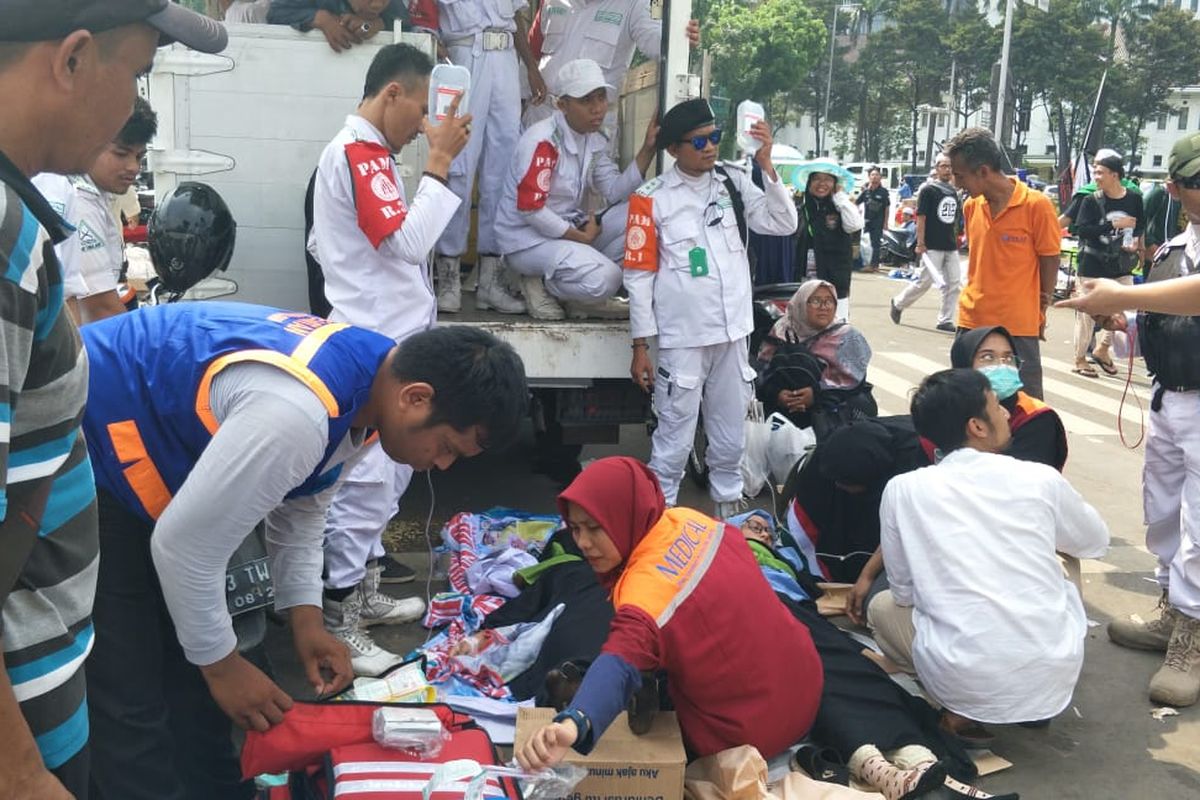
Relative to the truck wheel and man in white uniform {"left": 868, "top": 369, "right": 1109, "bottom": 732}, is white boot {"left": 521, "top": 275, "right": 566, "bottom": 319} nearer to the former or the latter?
the truck wheel

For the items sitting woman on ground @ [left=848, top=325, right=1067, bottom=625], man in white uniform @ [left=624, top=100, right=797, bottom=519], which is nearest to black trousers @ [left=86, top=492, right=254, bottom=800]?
sitting woman on ground @ [left=848, top=325, right=1067, bottom=625]

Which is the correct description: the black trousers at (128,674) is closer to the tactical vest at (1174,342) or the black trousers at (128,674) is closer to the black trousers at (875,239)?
the tactical vest at (1174,342)

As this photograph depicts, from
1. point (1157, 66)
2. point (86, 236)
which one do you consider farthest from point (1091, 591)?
point (1157, 66)

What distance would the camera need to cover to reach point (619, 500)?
9.53ft

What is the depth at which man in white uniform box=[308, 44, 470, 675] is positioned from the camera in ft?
12.9

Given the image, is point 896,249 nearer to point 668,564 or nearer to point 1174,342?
point 1174,342

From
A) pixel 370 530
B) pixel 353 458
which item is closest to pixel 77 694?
pixel 353 458

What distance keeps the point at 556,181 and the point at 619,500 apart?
9.28 feet

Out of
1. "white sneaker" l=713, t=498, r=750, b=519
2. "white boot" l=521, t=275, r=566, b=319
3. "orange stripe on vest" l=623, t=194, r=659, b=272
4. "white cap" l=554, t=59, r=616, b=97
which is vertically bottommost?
"white sneaker" l=713, t=498, r=750, b=519

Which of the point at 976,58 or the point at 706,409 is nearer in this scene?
the point at 706,409

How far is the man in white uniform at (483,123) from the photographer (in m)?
5.33

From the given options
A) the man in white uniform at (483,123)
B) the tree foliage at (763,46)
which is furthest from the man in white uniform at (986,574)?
the tree foliage at (763,46)

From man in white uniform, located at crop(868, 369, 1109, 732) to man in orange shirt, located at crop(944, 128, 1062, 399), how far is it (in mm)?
2081

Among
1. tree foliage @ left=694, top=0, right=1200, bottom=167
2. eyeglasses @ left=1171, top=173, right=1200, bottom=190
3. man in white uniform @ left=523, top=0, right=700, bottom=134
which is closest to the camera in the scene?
eyeglasses @ left=1171, top=173, right=1200, bottom=190
